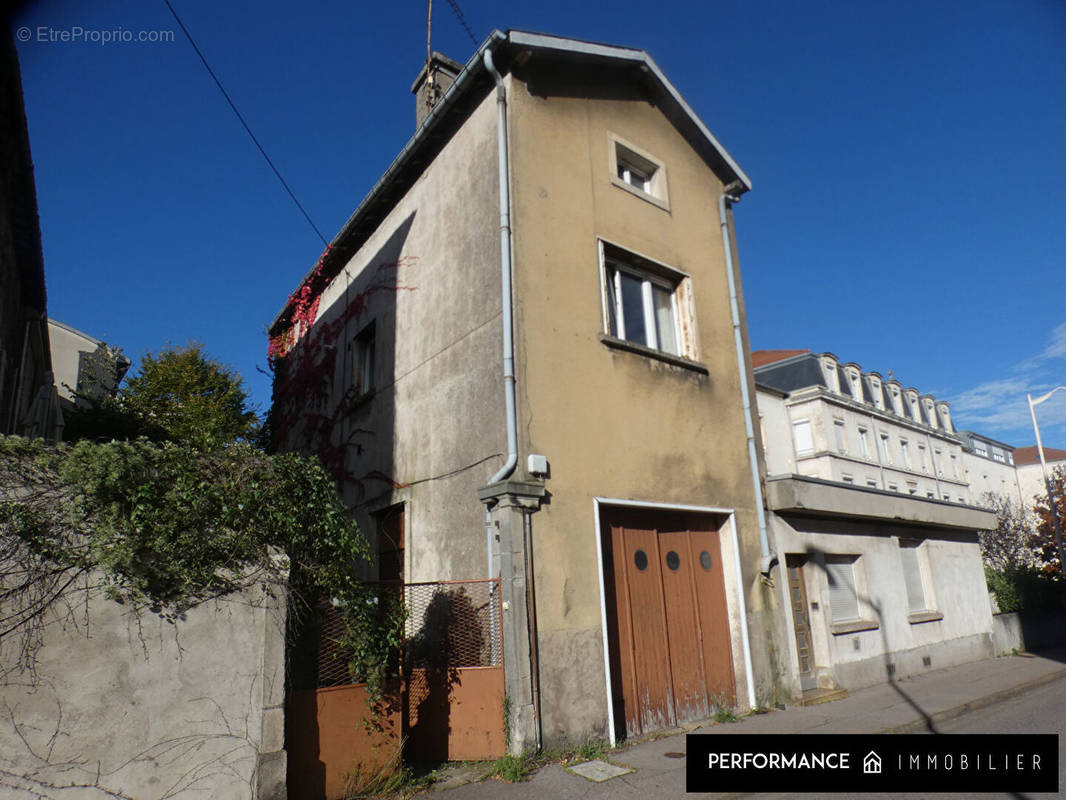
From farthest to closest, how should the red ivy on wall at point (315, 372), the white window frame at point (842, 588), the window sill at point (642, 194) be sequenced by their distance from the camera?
1. the red ivy on wall at point (315, 372)
2. the white window frame at point (842, 588)
3. the window sill at point (642, 194)

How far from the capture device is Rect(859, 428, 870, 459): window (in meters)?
31.4

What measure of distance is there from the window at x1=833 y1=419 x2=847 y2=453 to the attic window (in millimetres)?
22942

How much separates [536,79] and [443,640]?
23.9 feet

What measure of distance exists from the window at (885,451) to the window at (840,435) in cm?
420

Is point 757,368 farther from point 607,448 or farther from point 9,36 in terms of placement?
point 9,36

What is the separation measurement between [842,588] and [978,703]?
8.01ft

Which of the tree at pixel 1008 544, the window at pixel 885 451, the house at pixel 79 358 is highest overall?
the house at pixel 79 358

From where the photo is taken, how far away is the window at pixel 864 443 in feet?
103

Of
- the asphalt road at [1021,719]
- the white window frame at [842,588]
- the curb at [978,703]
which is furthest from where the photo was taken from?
the white window frame at [842,588]

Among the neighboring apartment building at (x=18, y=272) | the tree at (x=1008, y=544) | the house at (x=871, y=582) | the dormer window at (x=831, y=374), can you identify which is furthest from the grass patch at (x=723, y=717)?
the tree at (x=1008, y=544)

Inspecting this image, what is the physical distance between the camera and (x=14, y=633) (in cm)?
433

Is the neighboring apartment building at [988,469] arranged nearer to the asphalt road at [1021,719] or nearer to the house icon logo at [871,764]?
the asphalt road at [1021,719]

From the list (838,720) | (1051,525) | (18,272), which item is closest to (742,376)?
(838,720)

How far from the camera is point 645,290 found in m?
9.59
